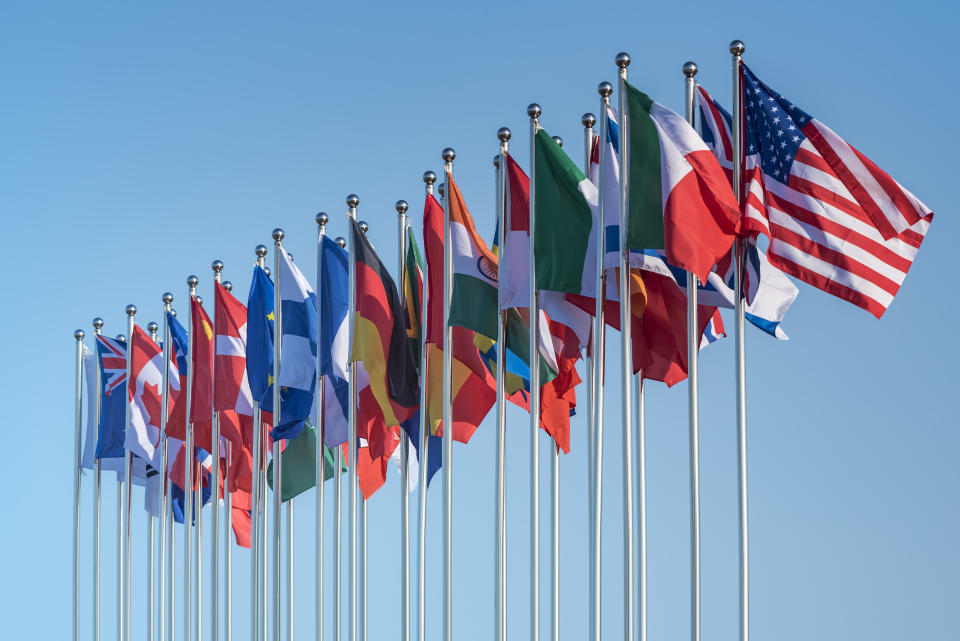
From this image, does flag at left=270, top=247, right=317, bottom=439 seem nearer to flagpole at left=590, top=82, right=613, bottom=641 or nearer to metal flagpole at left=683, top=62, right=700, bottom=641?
flagpole at left=590, top=82, right=613, bottom=641

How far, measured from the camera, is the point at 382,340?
2119 cm

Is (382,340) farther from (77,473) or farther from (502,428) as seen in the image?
(77,473)

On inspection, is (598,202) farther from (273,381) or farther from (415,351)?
(273,381)

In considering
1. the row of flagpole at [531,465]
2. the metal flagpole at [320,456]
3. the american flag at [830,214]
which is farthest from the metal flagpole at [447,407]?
the american flag at [830,214]

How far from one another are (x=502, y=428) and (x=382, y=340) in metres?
2.88

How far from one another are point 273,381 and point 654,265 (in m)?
8.52

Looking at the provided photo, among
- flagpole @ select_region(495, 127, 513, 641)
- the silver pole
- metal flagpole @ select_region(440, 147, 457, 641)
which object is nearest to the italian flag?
the silver pole

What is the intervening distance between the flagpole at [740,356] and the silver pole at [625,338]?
4.66 feet

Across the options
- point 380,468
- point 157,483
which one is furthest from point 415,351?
point 157,483

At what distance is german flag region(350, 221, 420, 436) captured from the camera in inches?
Result: 832

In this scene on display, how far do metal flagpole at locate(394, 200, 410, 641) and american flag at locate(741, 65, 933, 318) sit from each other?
21.8ft

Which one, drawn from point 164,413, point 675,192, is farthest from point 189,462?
point 675,192

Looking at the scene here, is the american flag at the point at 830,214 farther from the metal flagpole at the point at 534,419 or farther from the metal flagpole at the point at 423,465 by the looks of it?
the metal flagpole at the point at 423,465

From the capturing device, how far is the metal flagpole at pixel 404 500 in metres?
21.1
